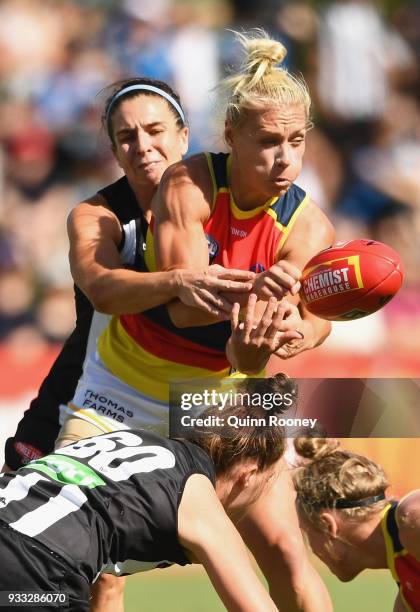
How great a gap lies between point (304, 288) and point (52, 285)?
5091mm

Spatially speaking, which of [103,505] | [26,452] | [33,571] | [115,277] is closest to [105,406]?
[26,452]

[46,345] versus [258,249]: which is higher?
[258,249]

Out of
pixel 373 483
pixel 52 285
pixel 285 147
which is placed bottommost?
pixel 373 483

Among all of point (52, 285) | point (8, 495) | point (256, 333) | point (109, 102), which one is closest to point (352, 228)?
point (52, 285)

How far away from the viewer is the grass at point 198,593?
5.43 metres

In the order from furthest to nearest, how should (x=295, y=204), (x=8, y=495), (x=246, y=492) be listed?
(x=295, y=204)
(x=246, y=492)
(x=8, y=495)

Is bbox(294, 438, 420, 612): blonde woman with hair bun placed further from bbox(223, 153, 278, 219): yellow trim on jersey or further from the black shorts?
the black shorts

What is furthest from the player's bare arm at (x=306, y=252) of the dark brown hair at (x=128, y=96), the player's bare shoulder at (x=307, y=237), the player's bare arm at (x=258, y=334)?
the dark brown hair at (x=128, y=96)

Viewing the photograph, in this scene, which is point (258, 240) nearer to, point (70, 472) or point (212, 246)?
point (212, 246)

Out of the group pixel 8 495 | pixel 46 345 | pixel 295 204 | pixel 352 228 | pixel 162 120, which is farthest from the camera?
pixel 352 228

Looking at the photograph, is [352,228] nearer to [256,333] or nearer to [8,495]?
[256,333]

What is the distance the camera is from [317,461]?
165 inches

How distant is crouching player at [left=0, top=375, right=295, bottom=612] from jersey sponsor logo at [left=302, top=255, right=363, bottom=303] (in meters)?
0.85

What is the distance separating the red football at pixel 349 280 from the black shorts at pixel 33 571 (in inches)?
55.8
